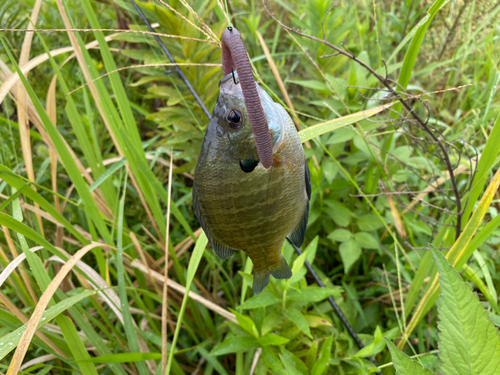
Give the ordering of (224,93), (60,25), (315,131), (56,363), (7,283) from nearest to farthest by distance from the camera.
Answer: (224,93)
(315,131)
(56,363)
(7,283)
(60,25)

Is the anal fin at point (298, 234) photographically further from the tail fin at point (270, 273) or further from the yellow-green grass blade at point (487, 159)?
the yellow-green grass blade at point (487, 159)

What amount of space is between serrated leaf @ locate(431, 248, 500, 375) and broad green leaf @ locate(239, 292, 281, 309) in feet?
2.14

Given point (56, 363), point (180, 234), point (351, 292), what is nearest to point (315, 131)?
point (351, 292)

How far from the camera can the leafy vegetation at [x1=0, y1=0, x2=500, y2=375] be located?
113cm

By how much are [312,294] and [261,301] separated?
0.19 metres

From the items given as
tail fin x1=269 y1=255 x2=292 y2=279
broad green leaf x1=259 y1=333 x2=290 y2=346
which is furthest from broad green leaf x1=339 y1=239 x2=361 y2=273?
tail fin x1=269 y1=255 x2=292 y2=279

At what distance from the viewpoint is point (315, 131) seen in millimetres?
1158

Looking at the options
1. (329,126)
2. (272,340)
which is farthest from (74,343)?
(329,126)

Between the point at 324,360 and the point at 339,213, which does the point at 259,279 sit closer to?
the point at 324,360

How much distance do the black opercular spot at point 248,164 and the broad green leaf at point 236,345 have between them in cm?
86

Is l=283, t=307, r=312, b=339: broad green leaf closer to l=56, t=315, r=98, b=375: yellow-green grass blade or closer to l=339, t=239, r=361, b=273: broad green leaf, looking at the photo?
l=339, t=239, r=361, b=273: broad green leaf

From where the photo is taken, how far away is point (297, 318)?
4.23 feet

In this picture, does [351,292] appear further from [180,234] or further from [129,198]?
[129,198]

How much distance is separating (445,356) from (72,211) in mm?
2065
